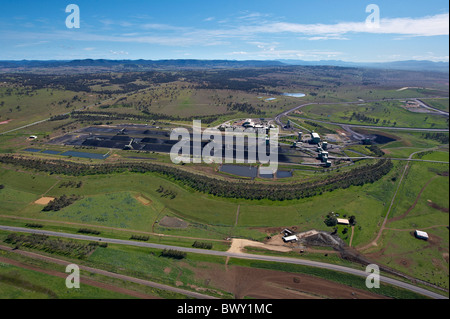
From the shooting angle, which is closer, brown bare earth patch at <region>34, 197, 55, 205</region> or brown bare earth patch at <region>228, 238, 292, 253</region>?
brown bare earth patch at <region>228, 238, 292, 253</region>

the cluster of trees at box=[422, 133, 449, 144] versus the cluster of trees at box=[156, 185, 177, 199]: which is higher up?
the cluster of trees at box=[422, 133, 449, 144]

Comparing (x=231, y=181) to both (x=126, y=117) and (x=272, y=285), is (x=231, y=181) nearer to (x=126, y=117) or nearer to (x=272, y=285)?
(x=272, y=285)

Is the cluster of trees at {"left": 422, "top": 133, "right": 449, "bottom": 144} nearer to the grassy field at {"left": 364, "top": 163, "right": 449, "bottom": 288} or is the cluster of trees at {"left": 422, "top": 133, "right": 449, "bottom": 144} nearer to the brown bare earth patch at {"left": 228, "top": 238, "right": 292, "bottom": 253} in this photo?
the grassy field at {"left": 364, "top": 163, "right": 449, "bottom": 288}

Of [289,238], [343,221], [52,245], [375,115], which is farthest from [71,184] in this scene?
[375,115]

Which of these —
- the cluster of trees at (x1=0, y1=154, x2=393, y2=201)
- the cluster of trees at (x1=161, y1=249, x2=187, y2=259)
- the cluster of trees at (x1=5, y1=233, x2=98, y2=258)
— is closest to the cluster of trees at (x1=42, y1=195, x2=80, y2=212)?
the cluster of trees at (x1=5, y1=233, x2=98, y2=258)

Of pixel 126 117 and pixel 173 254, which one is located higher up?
pixel 126 117

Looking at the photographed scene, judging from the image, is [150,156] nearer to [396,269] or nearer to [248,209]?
[248,209]
